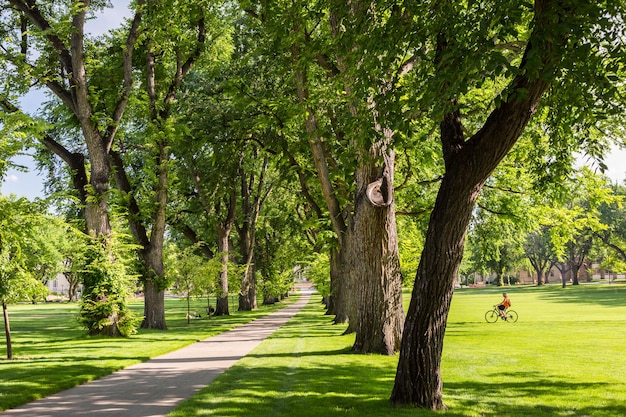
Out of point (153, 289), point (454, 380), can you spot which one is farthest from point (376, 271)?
point (153, 289)

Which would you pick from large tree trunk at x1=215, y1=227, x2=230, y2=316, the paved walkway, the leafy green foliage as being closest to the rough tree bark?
the paved walkway

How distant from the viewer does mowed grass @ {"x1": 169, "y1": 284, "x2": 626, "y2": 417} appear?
8875 mm

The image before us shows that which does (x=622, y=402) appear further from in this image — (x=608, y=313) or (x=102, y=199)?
(x=608, y=313)

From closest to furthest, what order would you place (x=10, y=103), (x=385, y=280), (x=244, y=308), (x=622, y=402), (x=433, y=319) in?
(x=433, y=319)
(x=622, y=402)
(x=385, y=280)
(x=10, y=103)
(x=244, y=308)

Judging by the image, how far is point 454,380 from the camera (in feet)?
38.6

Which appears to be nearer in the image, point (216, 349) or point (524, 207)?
point (216, 349)

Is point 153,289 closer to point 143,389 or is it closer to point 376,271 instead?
point 376,271

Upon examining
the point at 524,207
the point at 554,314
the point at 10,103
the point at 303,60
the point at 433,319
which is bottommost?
the point at 554,314

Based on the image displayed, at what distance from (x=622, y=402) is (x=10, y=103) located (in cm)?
2208

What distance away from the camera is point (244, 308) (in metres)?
45.1

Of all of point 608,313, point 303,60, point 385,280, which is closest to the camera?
point 303,60

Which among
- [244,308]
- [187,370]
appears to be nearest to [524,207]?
[187,370]

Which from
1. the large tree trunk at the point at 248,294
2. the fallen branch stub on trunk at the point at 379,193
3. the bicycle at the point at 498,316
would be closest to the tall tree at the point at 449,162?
the fallen branch stub on trunk at the point at 379,193

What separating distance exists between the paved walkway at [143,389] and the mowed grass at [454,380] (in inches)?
18.9
